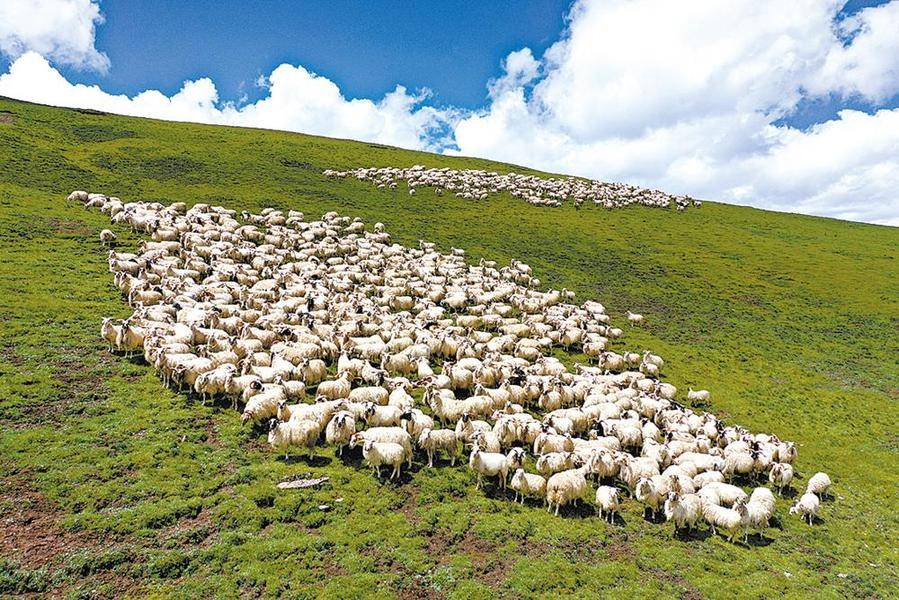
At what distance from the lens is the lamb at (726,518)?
1509 cm

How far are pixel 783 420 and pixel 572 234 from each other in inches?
1558

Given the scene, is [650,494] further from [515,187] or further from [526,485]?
[515,187]

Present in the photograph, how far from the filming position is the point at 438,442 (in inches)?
675

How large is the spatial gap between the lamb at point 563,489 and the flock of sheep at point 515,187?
57.8 metres

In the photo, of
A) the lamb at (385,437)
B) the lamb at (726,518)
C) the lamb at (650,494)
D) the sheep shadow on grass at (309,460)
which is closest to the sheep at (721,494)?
the lamb at (726,518)

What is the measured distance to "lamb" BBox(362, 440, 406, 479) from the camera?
15883 millimetres

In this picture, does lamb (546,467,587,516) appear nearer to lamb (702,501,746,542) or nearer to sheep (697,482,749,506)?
lamb (702,501,746,542)

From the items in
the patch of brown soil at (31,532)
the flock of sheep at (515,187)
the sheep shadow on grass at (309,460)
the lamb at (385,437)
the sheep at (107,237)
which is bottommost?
the patch of brown soil at (31,532)

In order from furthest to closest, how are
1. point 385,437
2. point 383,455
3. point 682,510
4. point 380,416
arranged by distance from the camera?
point 380,416
point 385,437
point 383,455
point 682,510

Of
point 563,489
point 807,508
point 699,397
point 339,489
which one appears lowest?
point 807,508

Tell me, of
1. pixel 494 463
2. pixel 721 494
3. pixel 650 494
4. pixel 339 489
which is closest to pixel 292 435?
pixel 339 489

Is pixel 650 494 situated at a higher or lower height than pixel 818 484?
higher

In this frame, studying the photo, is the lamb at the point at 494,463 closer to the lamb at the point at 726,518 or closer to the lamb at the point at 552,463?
the lamb at the point at 552,463

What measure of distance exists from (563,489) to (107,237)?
36554 millimetres
